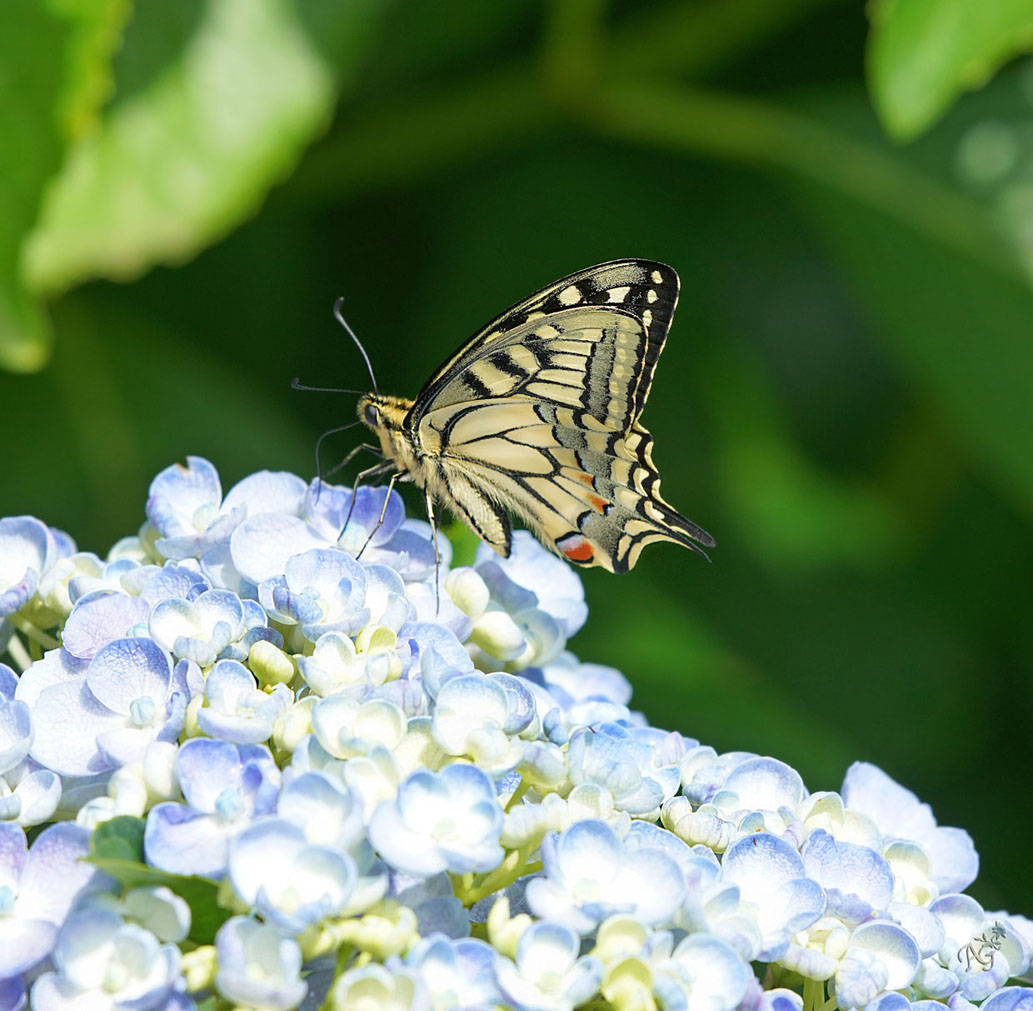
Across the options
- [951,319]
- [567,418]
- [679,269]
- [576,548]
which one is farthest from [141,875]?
[679,269]

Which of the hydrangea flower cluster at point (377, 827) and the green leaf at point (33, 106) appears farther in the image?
the green leaf at point (33, 106)

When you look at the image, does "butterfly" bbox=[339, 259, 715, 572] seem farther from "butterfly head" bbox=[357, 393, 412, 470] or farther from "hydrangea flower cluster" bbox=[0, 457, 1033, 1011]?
"hydrangea flower cluster" bbox=[0, 457, 1033, 1011]

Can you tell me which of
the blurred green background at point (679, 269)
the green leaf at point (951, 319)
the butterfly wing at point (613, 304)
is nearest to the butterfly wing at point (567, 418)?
the butterfly wing at point (613, 304)

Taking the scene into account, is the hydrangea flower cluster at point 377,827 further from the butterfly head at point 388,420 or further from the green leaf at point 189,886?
the butterfly head at point 388,420

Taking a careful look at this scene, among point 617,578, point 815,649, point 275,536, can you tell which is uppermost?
point 815,649

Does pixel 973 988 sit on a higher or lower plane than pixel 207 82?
lower

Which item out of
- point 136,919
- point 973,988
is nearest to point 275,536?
point 136,919

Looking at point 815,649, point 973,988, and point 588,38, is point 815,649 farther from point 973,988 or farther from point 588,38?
point 973,988
